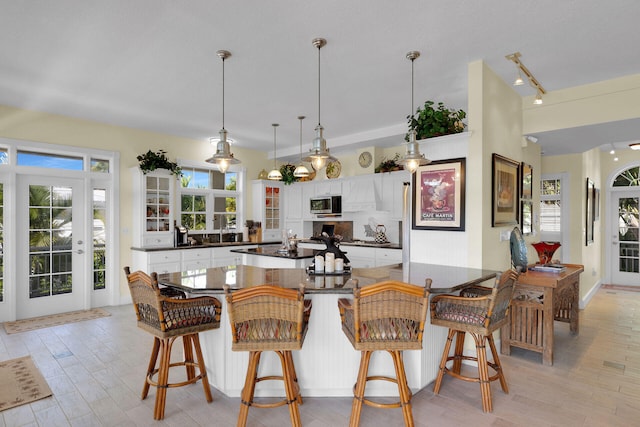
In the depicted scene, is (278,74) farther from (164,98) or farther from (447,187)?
(447,187)

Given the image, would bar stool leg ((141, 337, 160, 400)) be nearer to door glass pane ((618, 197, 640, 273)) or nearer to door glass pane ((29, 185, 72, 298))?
door glass pane ((29, 185, 72, 298))

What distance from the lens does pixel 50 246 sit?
5.09m

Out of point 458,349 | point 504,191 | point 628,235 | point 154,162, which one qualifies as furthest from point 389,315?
point 628,235

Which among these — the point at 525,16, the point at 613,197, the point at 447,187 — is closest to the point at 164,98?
the point at 447,187

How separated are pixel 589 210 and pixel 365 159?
3773 millimetres

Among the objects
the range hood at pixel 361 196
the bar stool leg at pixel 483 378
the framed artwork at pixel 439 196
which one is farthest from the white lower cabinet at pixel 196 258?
the bar stool leg at pixel 483 378

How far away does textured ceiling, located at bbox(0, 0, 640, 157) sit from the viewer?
2.57 metres

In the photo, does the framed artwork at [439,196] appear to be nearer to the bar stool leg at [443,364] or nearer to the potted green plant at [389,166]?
the bar stool leg at [443,364]

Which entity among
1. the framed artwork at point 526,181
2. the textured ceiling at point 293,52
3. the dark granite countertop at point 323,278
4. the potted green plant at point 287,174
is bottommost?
the dark granite countertop at point 323,278

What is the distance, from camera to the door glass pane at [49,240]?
4945 millimetres

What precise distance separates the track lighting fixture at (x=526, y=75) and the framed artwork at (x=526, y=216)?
3.97 feet

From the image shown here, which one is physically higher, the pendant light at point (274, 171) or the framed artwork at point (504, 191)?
the pendant light at point (274, 171)

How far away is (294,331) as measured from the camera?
2176 mm

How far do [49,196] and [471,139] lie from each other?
5521mm
